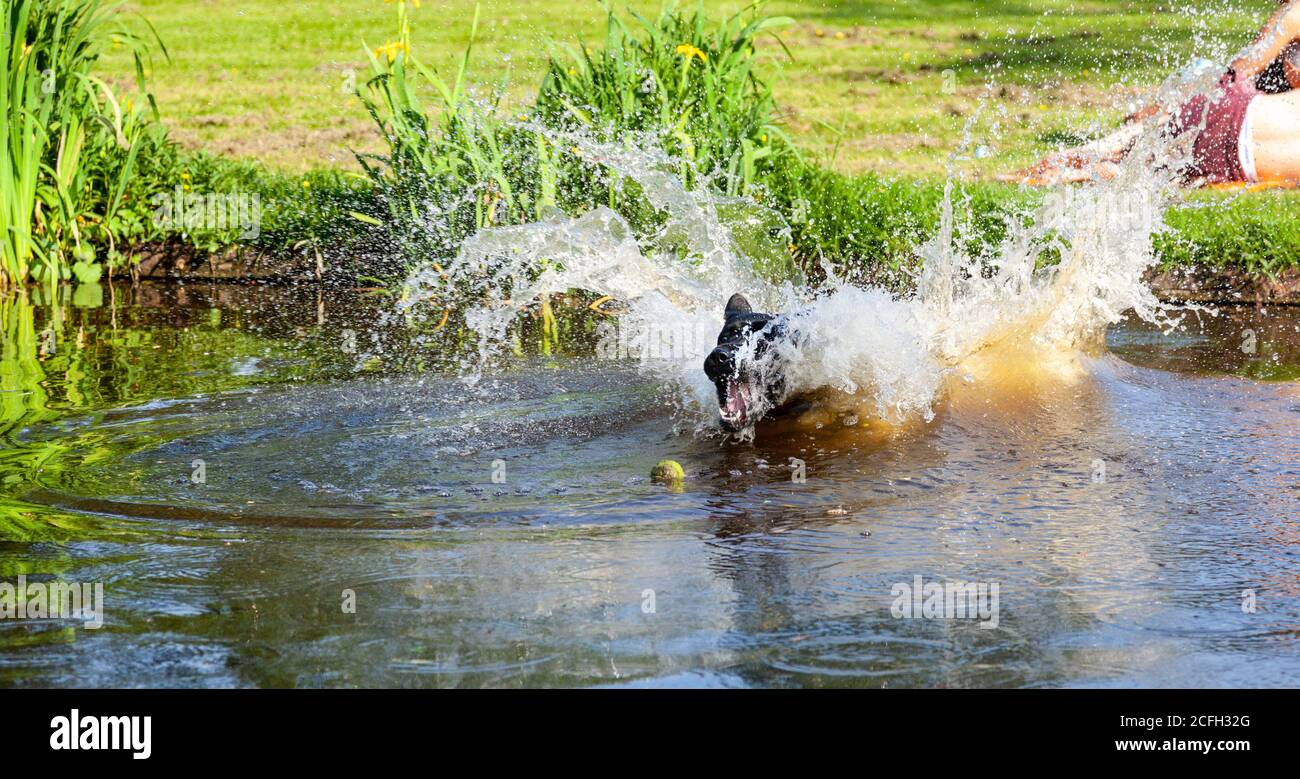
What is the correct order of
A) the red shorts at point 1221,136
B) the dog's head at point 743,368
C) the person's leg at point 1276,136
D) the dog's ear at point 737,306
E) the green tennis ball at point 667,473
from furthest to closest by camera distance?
the red shorts at point 1221,136 < the person's leg at point 1276,136 < the dog's ear at point 737,306 < the dog's head at point 743,368 < the green tennis ball at point 667,473

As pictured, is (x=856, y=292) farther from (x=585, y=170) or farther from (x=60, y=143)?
(x=60, y=143)

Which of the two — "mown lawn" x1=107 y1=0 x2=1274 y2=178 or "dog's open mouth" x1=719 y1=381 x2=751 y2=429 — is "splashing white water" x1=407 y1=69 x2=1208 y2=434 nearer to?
"dog's open mouth" x1=719 y1=381 x2=751 y2=429

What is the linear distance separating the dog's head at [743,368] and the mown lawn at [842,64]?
4.24 m

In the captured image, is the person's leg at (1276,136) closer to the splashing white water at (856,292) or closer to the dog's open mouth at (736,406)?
the splashing white water at (856,292)

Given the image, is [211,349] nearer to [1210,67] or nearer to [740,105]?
[740,105]

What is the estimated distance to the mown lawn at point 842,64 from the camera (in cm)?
991

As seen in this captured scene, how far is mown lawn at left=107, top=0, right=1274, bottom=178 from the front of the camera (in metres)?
9.91

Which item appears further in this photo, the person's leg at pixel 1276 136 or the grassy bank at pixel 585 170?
the person's leg at pixel 1276 136

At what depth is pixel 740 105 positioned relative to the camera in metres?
7.21

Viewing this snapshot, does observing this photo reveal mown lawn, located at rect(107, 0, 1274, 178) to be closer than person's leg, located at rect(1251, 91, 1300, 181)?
No

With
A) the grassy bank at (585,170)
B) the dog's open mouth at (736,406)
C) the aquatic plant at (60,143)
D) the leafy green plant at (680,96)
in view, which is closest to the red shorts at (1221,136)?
the grassy bank at (585,170)

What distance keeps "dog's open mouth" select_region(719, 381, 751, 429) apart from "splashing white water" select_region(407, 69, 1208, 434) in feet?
0.33

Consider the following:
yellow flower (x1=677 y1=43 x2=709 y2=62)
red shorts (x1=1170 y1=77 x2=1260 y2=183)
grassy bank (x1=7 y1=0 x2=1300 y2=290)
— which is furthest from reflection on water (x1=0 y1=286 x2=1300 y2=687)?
red shorts (x1=1170 y1=77 x2=1260 y2=183)
